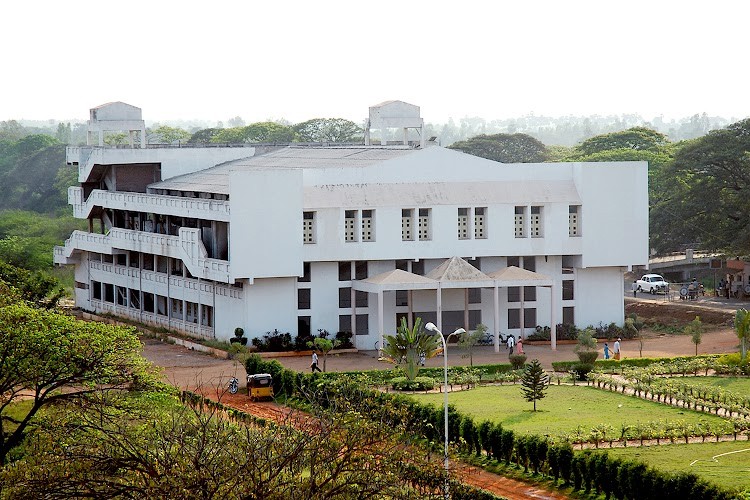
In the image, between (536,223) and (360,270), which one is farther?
(536,223)

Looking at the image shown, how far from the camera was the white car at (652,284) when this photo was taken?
66.9m

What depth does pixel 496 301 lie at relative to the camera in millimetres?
51062

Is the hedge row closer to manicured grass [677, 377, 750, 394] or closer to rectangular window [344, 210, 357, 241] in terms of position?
manicured grass [677, 377, 750, 394]

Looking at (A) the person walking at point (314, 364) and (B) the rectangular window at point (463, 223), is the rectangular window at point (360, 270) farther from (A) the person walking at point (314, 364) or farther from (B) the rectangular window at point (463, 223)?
→ (A) the person walking at point (314, 364)

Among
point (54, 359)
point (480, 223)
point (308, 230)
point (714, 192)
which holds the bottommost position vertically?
point (54, 359)

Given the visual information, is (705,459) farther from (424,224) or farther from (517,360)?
(424,224)

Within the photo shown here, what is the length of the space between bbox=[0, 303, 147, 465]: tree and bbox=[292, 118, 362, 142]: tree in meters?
95.1

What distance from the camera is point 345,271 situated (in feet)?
173

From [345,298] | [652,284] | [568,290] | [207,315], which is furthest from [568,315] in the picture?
[652,284]

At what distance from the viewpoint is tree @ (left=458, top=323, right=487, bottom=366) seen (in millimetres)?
47094

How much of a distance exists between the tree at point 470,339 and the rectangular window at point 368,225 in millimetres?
5323

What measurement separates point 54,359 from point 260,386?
12093mm

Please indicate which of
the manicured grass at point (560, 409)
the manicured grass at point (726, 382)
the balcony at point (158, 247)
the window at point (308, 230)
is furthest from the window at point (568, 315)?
the balcony at point (158, 247)

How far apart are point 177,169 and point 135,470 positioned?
42186mm
